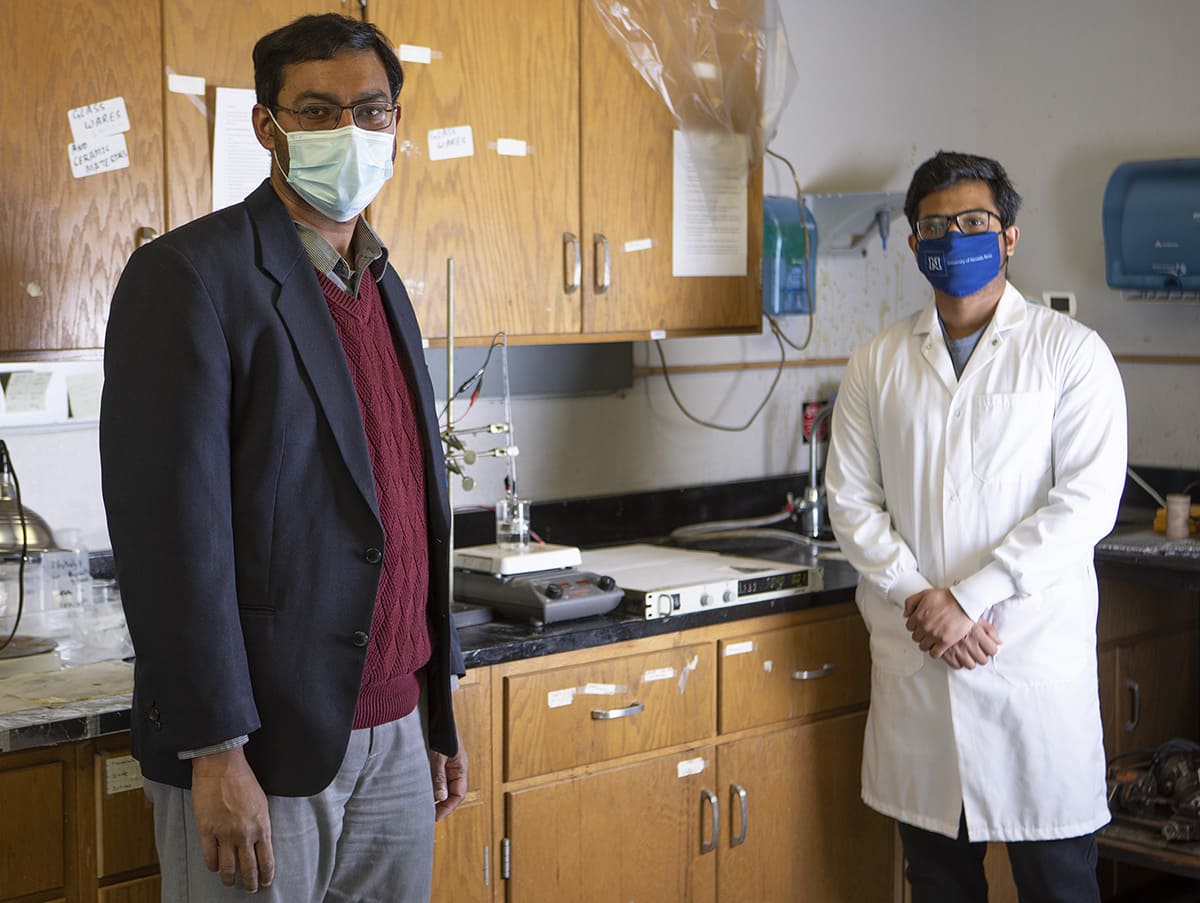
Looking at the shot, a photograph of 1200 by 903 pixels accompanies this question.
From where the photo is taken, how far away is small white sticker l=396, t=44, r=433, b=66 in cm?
251

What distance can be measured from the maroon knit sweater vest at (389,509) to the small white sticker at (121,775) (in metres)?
0.45

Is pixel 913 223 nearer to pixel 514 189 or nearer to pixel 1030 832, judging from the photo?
pixel 514 189

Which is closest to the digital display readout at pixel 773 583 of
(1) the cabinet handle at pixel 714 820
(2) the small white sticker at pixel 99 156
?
(1) the cabinet handle at pixel 714 820

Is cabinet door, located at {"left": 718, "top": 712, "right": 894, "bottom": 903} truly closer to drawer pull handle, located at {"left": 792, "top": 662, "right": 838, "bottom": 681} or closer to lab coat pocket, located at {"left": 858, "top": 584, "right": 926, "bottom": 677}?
drawer pull handle, located at {"left": 792, "top": 662, "right": 838, "bottom": 681}

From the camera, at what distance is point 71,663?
7.30 ft

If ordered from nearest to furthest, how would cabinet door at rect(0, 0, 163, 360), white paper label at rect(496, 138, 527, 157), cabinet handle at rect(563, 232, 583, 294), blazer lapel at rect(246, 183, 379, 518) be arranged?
blazer lapel at rect(246, 183, 379, 518) < cabinet door at rect(0, 0, 163, 360) < white paper label at rect(496, 138, 527, 157) < cabinet handle at rect(563, 232, 583, 294)

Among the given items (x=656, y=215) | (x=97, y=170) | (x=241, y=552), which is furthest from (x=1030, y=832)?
(x=97, y=170)

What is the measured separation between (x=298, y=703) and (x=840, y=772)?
5.33ft

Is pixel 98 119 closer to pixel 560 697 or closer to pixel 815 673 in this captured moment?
pixel 560 697

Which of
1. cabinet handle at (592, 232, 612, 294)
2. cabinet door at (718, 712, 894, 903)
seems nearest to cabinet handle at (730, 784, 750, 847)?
cabinet door at (718, 712, 894, 903)

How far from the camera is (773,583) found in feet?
9.20

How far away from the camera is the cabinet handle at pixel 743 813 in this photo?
9.04 feet

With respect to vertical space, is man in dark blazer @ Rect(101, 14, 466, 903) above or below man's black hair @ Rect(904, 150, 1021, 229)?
below

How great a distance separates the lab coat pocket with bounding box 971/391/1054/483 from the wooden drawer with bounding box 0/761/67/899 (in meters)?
1.67
